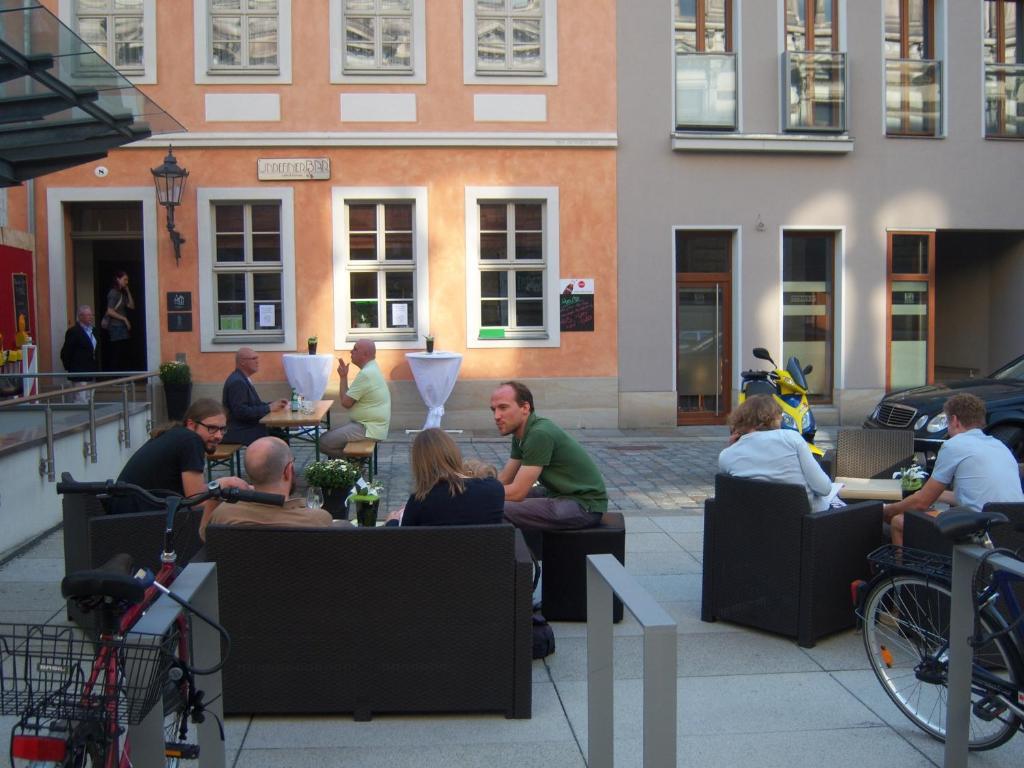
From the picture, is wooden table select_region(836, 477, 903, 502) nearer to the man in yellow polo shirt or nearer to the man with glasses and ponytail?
the man with glasses and ponytail

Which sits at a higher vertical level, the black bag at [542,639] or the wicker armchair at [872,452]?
the wicker armchair at [872,452]

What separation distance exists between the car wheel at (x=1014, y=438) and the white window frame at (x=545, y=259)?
23.1ft

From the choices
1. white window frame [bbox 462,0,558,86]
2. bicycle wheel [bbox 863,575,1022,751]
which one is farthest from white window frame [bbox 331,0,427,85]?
bicycle wheel [bbox 863,575,1022,751]

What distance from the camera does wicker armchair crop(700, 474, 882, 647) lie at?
559cm

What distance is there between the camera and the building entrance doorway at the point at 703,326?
56.6 feet

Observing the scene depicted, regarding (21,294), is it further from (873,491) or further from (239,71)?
(873,491)

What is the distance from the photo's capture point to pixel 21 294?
50.7 ft

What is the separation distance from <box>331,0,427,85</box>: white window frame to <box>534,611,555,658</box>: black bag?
1222cm

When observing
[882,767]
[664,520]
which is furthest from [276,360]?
[882,767]

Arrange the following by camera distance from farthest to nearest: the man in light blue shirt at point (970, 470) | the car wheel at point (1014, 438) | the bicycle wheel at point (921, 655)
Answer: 1. the car wheel at point (1014, 438)
2. the man in light blue shirt at point (970, 470)
3. the bicycle wheel at point (921, 655)

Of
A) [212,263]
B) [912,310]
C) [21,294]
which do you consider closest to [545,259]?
[212,263]

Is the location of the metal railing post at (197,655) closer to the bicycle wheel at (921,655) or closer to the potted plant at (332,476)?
the bicycle wheel at (921,655)

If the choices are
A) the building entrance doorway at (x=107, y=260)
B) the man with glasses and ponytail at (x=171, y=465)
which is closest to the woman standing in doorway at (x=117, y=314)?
the building entrance doorway at (x=107, y=260)

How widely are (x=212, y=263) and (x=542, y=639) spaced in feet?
39.6
